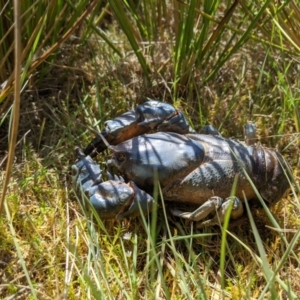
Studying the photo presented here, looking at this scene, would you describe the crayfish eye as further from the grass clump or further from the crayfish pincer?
the grass clump

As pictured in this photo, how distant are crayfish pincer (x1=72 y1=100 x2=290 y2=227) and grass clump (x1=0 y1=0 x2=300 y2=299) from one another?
0.22ft

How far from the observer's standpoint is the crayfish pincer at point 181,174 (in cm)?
151

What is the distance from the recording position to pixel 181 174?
156 cm

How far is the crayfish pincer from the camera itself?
59.6 inches

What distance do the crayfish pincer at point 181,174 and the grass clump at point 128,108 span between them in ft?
0.22

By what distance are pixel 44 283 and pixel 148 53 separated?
3.34 feet

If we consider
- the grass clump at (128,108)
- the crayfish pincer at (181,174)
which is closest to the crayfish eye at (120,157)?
the crayfish pincer at (181,174)

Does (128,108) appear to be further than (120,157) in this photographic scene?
Yes

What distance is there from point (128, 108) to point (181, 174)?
0.48 metres

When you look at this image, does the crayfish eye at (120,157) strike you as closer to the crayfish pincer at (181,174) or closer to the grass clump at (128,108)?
the crayfish pincer at (181,174)

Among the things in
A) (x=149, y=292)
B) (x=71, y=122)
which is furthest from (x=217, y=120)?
(x=149, y=292)

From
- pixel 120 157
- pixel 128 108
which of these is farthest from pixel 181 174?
pixel 128 108

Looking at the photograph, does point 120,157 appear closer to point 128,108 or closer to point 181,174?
point 181,174

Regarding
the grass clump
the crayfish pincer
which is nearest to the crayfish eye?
the crayfish pincer
